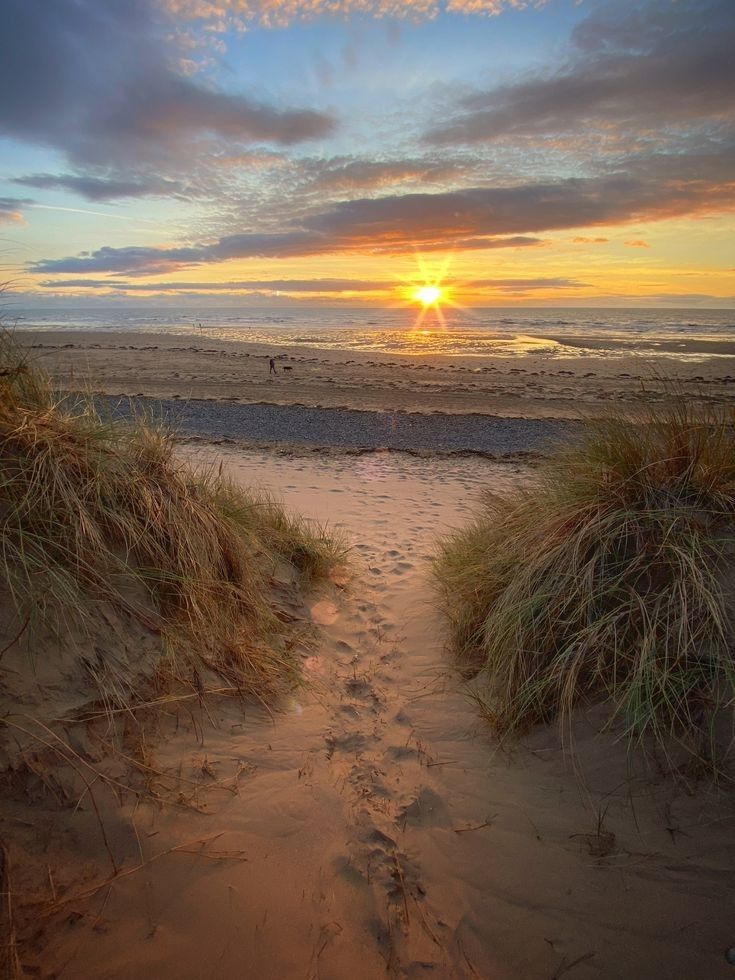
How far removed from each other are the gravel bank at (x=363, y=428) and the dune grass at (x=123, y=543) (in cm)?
676

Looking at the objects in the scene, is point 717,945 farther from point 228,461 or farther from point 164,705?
point 228,461

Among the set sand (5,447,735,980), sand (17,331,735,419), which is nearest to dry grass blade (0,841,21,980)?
sand (5,447,735,980)

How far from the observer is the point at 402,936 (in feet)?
6.43

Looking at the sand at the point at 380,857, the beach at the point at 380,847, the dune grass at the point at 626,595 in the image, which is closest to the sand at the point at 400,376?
the dune grass at the point at 626,595

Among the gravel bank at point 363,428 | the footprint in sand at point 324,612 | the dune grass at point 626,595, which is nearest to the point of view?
the dune grass at point 626,595

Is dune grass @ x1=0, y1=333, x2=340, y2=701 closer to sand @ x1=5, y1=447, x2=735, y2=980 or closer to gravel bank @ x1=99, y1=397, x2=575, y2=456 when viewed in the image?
sand @ x1=5, y1=447, x2=735, y2=980

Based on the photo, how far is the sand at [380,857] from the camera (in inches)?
71.3

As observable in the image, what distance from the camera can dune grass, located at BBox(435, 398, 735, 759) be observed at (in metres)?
2.52

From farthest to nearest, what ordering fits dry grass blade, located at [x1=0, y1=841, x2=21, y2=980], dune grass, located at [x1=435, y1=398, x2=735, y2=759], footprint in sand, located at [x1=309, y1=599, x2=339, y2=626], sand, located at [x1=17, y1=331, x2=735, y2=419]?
sand, located at [x1=17, y1=331, x2=735, y2=419] → footprint in sand, located at [x1=309, y1=599, x2=339, y2=626] → dune grass, located at [x1=435, y1=398, x2=735, y2=759] → dry grass blade, located at [x1=0, y1=841, x2=21, y2=980]

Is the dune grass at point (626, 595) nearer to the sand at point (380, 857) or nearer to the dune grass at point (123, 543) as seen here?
the sand at point (380, 857)

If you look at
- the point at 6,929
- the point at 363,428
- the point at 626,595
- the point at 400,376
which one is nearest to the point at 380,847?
the point at 6,929

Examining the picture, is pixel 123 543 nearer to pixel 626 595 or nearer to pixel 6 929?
pixel 6 929

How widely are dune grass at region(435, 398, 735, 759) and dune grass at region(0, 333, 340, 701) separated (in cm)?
140

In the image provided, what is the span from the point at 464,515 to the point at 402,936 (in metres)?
5.15
